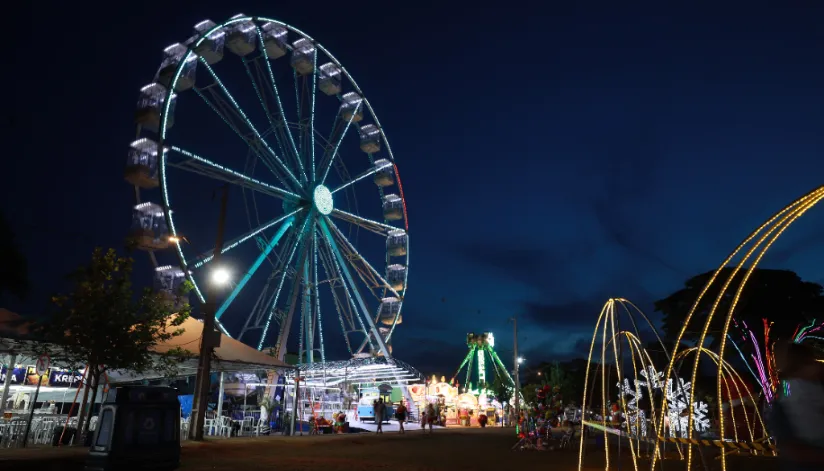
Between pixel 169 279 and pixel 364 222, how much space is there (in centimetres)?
1347

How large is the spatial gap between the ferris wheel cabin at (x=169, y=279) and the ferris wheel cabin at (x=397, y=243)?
15.0 meters

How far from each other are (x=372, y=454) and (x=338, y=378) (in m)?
22.7

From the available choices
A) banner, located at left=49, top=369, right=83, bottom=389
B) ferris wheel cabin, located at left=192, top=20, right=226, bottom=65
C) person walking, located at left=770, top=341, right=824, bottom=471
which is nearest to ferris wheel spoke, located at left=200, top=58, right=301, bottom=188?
ferris wheel cabin, located at left=192, top=20, right=226, bottom=65

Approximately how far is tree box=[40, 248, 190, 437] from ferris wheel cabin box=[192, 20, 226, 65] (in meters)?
10.9

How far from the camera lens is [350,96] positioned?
3177cm

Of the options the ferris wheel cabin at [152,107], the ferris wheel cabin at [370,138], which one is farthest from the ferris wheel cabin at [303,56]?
the ferris wheel cabin at [152,107]

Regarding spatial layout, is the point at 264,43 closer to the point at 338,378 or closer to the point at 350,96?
the point at 350,96

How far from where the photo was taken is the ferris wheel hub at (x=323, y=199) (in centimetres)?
2739

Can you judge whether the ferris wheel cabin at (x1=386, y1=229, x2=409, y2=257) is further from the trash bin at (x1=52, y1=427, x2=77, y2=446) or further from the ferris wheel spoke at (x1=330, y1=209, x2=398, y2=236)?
the trash bin at (x1=52, y1=427, x2=77, y2=446)

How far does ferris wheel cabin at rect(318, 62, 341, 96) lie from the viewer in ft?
98.9

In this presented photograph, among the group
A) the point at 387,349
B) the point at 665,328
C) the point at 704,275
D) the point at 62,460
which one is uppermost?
the point at 704,275

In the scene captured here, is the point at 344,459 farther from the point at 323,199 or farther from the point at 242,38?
the point at 242,38

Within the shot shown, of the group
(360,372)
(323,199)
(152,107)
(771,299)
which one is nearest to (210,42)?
(152,107)

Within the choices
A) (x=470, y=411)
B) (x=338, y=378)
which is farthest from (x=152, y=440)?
(x=470, y=411)
